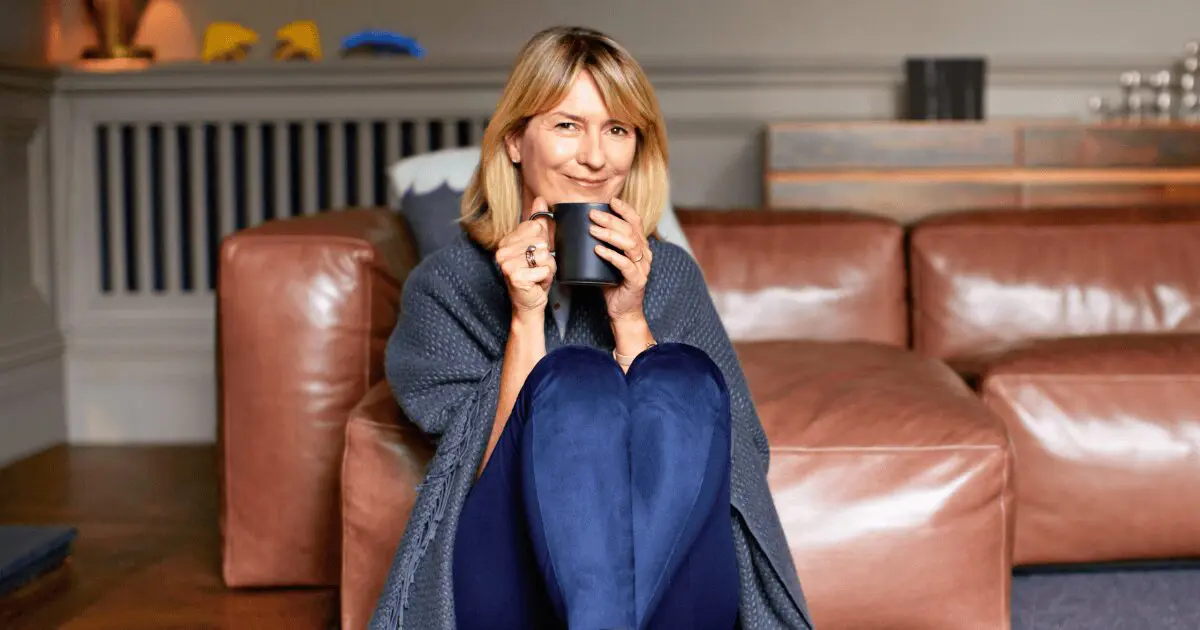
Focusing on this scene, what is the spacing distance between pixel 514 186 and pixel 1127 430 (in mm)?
1075

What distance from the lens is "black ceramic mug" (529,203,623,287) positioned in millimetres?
1268

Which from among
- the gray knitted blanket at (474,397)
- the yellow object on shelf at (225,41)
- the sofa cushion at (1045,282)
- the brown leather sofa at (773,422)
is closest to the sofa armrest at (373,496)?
the brown leather sofa at (773,422)

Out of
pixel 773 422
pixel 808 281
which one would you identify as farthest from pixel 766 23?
pixel 773 422

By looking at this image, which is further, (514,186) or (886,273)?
(886,273)

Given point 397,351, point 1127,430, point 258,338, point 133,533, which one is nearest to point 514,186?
point 397,351

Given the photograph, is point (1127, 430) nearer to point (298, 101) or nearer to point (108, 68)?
point (298, 101)

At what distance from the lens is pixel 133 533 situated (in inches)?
95.7

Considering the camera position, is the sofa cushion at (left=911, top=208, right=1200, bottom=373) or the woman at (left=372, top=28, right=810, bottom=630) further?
the sofa cushion at (left=911, top=208, right=1200, bottom=373)

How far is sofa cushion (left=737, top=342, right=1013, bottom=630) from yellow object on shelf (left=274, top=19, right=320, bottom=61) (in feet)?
6.96

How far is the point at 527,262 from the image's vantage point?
1.34 metres

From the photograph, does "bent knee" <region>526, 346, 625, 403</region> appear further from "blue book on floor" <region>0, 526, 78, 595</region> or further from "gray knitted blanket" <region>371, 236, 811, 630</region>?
"blue book on floor" <region>0, 526, 78, 595</region>

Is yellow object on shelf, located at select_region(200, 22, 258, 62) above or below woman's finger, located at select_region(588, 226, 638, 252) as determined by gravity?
above

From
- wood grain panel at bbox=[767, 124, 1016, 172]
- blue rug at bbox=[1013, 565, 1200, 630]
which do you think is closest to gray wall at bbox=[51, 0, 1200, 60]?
wood grain panel at bbox=[767, 124, 1016, 172]

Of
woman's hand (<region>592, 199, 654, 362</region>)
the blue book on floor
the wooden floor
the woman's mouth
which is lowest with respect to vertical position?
the wooden floor
